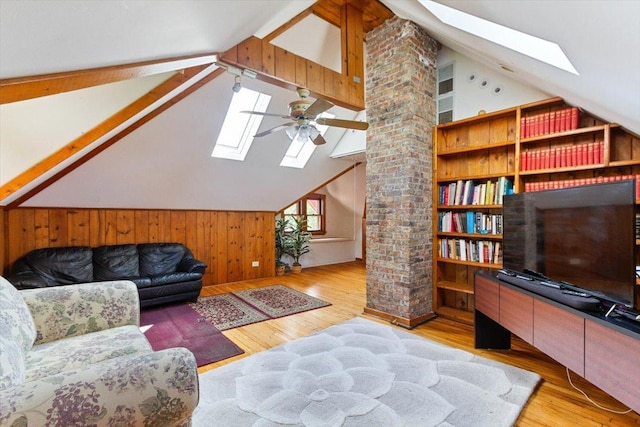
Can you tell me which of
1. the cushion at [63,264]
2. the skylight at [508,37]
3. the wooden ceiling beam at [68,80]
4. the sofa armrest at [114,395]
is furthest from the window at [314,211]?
the sofa armrest at [114,395]

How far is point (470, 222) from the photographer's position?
3.13m

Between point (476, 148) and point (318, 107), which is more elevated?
point (318, 107)

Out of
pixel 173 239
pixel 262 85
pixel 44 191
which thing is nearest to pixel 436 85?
pixel 262 85

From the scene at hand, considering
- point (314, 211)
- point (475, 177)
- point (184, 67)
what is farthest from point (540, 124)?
point (314, 211)

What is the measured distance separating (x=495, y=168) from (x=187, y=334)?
363 centimetres

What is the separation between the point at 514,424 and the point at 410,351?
0.90m

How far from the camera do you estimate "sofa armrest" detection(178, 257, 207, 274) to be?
414 centimetres

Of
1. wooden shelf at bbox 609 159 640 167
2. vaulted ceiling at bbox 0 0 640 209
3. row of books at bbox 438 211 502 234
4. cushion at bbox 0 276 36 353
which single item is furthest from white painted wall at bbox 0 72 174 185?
wooden shelf at bbox 609 159 640 167

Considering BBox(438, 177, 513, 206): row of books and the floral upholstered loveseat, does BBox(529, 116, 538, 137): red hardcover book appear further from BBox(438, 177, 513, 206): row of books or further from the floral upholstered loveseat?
the floral upholstered loveseat

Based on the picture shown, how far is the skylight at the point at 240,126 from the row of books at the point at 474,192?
2.59 meters

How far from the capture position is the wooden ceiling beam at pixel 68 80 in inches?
45.3

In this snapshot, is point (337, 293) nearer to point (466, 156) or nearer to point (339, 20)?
point (466, 156)

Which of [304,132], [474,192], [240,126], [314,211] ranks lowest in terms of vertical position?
[314,211]

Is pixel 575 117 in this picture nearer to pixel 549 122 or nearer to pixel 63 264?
pixel 549 122
